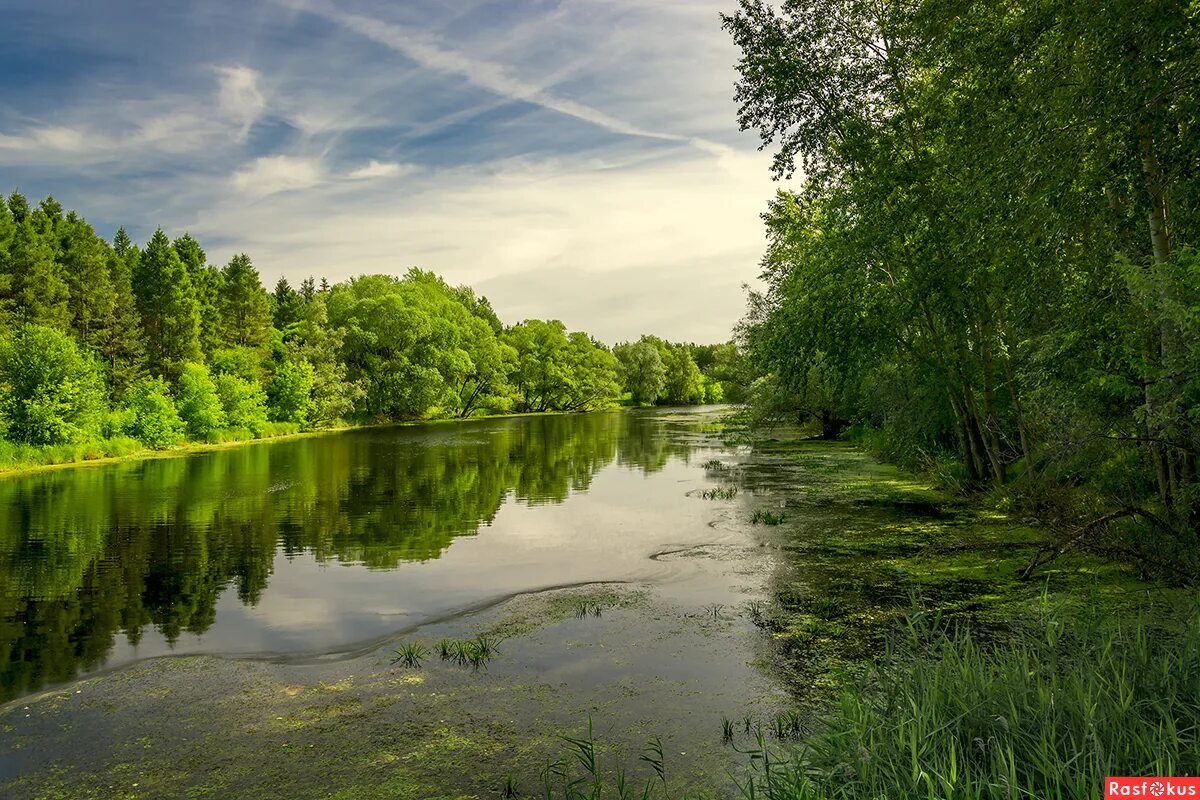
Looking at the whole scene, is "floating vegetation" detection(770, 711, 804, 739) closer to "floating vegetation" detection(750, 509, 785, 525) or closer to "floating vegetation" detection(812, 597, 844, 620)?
"floating vegetation" detection(812, 597, 844, 620)

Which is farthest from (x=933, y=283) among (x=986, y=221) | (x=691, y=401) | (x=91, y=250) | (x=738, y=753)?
(x=691, y=401)

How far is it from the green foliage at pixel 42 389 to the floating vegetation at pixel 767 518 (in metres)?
32.2

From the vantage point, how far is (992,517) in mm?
16578

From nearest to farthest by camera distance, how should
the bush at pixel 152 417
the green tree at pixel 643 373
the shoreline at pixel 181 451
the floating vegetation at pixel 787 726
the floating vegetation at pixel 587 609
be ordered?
the floating vegetation at pixel 787 726 < the floating vegetation at pixel 587 609 < the shoreline at pixel 181 451 < the bush at pixel 152 417 < the green tree at pixel 643 373

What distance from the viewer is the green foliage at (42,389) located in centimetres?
3225

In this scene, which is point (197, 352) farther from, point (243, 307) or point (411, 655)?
point (411, 655)

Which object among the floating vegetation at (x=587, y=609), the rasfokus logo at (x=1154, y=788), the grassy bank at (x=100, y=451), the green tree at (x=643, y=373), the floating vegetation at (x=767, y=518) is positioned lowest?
the floating vegetation at (x=587, y=609)

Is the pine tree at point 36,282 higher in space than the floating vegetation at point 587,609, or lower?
higher

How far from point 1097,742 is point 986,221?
9.27 metres

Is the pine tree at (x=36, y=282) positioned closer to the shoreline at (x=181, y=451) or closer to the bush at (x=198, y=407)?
the bush at (x=198, y=407)

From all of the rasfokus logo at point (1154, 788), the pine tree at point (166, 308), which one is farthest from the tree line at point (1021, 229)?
the pine tree at point (166, 308)

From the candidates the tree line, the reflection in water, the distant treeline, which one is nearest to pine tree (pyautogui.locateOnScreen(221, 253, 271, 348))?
the distant treeline

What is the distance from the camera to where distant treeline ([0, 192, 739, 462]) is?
33.9 metres

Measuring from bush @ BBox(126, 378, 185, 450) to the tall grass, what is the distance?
42.0 meters
